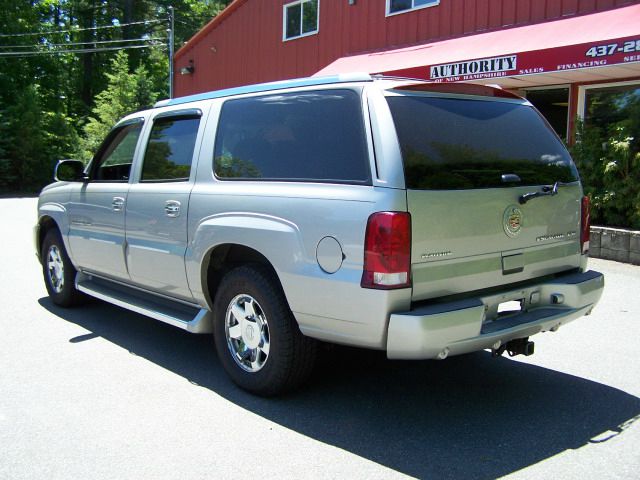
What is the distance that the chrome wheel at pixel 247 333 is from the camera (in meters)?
4.03

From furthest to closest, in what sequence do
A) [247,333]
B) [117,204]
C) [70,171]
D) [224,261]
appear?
1. [70,171]
2. [117,204]
3. [224,261]
4. [247,333]

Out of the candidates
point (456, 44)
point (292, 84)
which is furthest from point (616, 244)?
point (292, 84)

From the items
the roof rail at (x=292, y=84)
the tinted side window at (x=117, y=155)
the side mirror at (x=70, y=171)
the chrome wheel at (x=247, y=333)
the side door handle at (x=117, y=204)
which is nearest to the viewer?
the roof rail at (x=292, y=84)

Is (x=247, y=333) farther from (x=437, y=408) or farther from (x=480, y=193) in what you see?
(x=480, y=193)

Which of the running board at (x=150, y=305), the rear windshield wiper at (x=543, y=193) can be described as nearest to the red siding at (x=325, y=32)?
the rear windshield wiper at (x=543, y=193)

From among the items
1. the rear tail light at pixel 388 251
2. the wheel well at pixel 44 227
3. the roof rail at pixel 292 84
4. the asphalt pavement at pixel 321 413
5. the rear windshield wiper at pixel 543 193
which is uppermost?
the roof rail at pixel 292 84

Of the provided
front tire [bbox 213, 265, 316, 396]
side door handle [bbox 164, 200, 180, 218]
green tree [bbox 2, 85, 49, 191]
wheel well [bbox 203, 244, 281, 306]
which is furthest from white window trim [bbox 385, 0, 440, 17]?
green tree [bbox 2, 85, 49, 191]

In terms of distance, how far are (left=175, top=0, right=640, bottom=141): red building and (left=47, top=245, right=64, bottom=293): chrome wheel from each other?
803 centimetres

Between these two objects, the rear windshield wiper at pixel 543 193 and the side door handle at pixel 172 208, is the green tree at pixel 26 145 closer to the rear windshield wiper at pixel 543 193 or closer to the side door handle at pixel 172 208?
the side door handle at pixel 172 208

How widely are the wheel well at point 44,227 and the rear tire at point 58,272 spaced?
0.25ft

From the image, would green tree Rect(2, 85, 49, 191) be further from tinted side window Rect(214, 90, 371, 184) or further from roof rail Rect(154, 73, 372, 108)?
tinted side window Rect(214, 90, 371, 184)

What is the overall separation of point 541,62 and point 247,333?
8.32m

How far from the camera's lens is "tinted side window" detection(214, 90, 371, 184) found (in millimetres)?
3652

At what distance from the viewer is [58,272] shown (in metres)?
6.42
